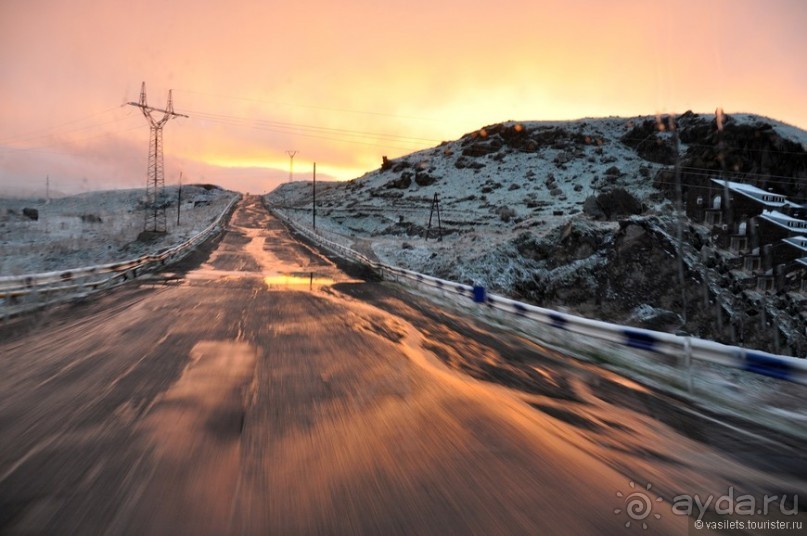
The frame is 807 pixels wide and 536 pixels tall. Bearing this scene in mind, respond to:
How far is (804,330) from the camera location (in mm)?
40281

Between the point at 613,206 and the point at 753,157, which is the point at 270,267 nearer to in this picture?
the point at 613,206

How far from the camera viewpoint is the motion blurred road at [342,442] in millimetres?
2787

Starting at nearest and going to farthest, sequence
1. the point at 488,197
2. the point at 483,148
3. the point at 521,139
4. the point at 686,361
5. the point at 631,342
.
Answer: the point at 686,361
the point at 631,342
the point at 488,197
the point at 521,139
the point at 483,148

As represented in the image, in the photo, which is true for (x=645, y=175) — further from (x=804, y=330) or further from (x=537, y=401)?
(x=537, y=401)

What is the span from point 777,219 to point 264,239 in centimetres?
6702

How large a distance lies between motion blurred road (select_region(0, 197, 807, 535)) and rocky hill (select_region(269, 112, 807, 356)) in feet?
72.9

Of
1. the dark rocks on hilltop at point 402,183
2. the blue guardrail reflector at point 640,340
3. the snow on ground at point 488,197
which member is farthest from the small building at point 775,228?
the dark rocks on hilltop at point 402,183

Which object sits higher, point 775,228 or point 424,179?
point 424,179

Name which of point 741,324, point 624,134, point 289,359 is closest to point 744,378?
point 289,359

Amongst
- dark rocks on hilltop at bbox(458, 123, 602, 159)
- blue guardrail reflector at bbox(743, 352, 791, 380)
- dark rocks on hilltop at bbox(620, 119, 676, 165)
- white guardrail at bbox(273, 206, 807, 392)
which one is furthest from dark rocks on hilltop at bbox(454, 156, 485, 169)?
blue guardrail reflector at bbox(743, 352, 791, 380)

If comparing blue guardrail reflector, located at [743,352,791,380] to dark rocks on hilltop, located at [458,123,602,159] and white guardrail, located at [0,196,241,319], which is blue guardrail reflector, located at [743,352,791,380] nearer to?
white guardrail, located at [0,196,241,319]

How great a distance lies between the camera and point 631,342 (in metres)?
7.32

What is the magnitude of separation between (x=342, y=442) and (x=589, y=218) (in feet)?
133

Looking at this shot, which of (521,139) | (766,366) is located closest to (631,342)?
(766,366)
